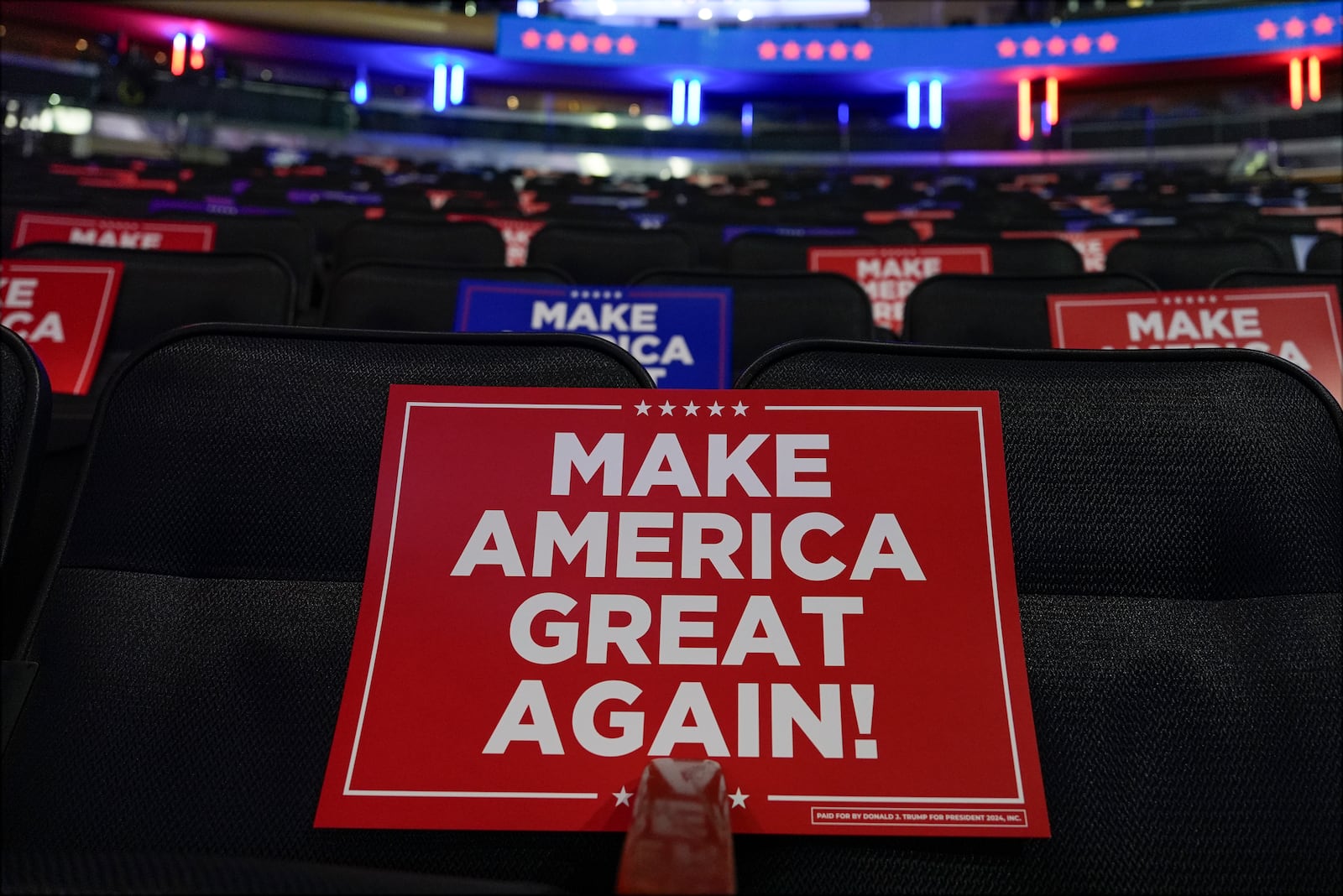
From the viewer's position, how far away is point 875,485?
1.98 feet

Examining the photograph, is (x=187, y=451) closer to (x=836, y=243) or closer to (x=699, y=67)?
(x=836, y=243)

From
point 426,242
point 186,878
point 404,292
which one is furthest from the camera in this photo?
point 426,242

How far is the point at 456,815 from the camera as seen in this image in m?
0.52

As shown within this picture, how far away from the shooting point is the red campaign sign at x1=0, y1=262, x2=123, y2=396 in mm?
1502

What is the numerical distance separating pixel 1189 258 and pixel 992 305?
38.3 inches

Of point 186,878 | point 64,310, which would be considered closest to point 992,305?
point 186,878

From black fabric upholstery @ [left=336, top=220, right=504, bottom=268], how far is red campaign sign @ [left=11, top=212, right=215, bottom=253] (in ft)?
1.15

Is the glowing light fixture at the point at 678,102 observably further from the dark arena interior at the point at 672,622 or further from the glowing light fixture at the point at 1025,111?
the dark arena interior at the point at 672,622

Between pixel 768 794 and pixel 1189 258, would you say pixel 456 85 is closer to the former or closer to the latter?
pixel 1189 258

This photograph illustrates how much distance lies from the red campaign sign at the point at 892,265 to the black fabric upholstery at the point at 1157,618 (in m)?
1.59

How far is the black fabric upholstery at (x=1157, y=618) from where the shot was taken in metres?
0.51

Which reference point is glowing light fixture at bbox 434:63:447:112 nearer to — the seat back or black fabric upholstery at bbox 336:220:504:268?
black fabric upholstery at bbox 336:220:504:268

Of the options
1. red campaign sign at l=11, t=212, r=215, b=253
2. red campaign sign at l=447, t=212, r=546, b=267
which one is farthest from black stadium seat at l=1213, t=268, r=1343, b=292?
red campaign sign at l=11, t=212, r=215, b=253

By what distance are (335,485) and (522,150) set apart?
11220 millimetres
